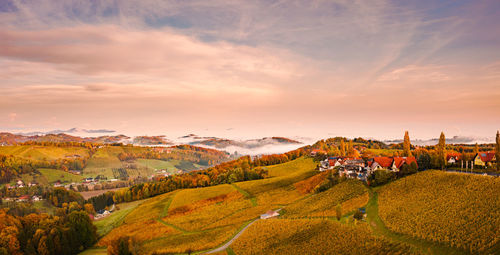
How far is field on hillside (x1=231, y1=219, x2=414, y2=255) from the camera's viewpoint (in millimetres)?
46594

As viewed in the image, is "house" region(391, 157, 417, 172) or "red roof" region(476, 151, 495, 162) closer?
"red roof" region(476, 151, 495, 162)

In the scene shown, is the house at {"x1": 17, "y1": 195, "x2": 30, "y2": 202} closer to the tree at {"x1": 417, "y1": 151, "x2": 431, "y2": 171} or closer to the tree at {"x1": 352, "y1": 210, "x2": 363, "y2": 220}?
the tree at {"x1": 352, "y1": 210, "x2": 363, "y2": 220}

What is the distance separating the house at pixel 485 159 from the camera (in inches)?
3292

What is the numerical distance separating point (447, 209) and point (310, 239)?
84.7 ft

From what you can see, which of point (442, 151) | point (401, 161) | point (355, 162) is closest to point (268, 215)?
point (401, 161)

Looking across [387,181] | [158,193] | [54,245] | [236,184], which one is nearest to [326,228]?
[387,181]

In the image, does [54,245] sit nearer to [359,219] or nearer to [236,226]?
[236,226]

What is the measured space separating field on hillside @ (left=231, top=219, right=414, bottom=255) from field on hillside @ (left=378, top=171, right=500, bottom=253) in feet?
19.7

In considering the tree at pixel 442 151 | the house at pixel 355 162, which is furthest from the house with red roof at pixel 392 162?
the house at pixel 355 162

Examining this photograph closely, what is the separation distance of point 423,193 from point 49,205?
20334 cm

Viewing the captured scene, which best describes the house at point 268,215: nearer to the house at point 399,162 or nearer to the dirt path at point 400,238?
the dirt path at point 400,238

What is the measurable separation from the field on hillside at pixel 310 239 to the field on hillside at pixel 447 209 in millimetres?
6008

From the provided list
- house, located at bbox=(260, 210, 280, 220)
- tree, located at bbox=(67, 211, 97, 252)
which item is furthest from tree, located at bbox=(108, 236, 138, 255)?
tree, located at bbox=(67, 211, 97, 252)

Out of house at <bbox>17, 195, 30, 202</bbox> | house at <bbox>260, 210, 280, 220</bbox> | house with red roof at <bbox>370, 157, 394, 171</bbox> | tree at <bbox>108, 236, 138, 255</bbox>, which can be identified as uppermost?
house with red roof at <bbox>370, 157, 394, 171</bbox>
